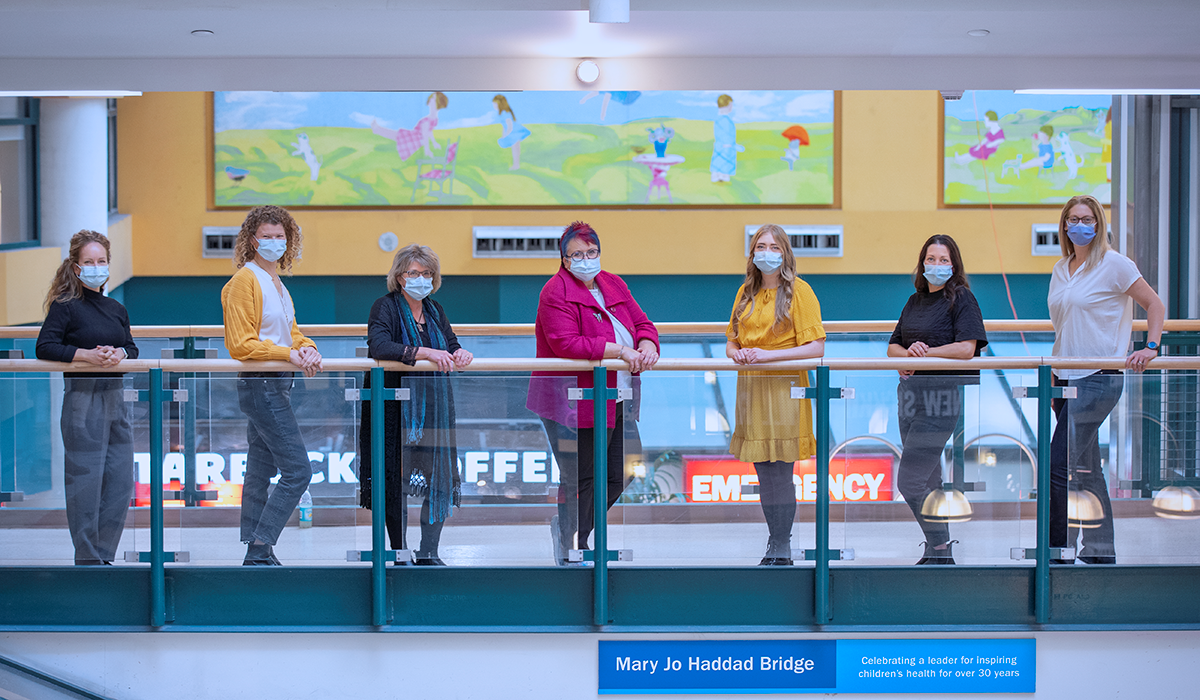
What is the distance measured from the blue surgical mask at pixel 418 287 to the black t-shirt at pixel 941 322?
2.08m

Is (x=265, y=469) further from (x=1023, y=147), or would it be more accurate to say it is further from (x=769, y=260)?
(x=1023, y=147)

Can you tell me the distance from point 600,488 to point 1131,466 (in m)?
2.30

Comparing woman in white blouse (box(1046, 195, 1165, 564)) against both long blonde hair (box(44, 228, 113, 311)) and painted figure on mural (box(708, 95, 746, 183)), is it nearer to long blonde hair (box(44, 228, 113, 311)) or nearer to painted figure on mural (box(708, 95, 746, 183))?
long blonde hair (box(44, 228, 113, 311))

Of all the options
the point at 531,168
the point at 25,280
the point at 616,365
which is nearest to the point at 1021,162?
the point at 531,168

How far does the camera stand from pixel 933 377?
4855 millimetres

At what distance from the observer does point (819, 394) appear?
4.86 m

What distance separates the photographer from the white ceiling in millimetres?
5219

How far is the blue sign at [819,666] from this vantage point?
4.96 metres

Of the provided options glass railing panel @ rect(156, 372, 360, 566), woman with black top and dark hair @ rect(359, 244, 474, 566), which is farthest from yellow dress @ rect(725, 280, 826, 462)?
glass railing panel @ rect(156, 372, 360, 566)

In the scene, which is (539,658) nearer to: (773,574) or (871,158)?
(773,574)

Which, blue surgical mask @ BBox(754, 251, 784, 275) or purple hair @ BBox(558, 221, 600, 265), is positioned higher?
purple hair @ BBox(558, 221, 600, 265)

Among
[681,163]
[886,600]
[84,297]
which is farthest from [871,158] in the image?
[84,297]

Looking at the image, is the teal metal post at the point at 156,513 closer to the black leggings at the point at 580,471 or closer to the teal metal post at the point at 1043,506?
the black leggings at the point at 580,471

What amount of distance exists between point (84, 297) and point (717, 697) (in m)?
3.25
